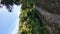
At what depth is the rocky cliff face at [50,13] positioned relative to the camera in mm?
4520

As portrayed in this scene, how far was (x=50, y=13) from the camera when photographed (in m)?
4.69

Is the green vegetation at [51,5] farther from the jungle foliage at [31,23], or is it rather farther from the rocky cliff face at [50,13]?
the jungle foliage at [31,23]

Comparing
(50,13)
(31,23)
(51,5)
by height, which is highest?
(51,5)

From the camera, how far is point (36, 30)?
4559 millimetres

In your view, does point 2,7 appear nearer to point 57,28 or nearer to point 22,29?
point 22,29

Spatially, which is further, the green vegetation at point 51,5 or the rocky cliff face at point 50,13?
the green vegetation at point 51,5

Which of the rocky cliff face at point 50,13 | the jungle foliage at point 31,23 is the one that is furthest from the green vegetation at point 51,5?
the jungle foliage at point 31,23

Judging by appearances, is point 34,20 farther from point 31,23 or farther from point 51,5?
A: point 51,5

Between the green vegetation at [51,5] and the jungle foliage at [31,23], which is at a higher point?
the green vegetation at [51,5]

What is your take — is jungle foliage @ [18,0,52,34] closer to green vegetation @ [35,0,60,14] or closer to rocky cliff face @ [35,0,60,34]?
rocky cliff face @ [35,0,60,34]

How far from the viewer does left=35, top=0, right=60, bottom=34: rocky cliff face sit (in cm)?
452

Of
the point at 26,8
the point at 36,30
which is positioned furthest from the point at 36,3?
the point at 36,30

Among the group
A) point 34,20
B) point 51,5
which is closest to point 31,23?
point 34,20

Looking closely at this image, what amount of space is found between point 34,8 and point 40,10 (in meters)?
0.22
